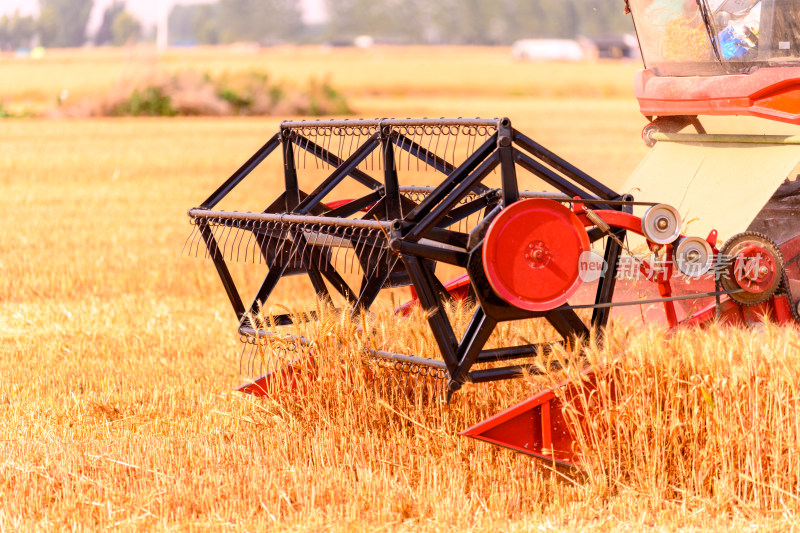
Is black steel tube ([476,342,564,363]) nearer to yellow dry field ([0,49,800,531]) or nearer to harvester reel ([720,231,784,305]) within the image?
yellow dry field ([0,49,800,531])

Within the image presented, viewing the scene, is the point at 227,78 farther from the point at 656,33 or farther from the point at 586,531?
the point at 586,531

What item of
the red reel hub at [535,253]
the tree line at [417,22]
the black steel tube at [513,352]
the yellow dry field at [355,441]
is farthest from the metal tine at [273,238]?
the tree line at [417,22]

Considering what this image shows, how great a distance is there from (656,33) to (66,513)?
12.3 ft

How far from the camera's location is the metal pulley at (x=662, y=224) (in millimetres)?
4109

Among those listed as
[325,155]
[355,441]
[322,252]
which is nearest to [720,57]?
[325,155]

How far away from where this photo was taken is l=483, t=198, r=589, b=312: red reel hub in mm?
3854

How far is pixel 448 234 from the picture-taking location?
13.2 feet

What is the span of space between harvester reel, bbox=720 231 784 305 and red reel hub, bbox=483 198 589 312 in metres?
0.74

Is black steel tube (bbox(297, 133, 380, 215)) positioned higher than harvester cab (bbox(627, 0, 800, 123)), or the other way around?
harvester cab (bbox(627, 0, 800, 123))

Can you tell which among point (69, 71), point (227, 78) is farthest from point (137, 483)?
point (69, 71)

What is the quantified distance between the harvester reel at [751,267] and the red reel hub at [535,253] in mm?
741

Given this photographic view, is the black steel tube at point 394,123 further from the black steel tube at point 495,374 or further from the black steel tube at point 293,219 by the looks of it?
the black steel tube at point 495,374

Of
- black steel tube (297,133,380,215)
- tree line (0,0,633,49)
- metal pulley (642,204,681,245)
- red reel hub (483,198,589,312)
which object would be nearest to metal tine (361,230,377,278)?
black steel tube (297,133,380,215)

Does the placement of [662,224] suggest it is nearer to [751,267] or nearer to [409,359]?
[751,267]
